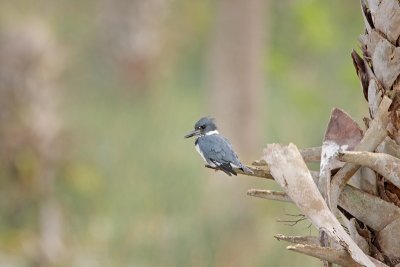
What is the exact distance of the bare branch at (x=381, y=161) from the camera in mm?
1610

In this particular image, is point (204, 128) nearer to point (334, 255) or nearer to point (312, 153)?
point (312, 153)

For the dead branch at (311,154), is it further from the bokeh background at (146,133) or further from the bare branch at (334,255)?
the bokeh background at (146,133)

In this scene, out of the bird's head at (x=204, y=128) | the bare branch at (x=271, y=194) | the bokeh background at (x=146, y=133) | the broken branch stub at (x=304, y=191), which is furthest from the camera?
the bokeh background at (x=146, y=133)

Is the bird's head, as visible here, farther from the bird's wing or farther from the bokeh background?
the bokeh background

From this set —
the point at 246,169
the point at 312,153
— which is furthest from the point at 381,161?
the point at 246,169

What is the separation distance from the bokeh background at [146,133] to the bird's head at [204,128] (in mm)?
4566

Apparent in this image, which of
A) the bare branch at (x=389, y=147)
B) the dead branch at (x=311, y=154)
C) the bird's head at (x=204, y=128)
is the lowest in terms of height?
the bare branch at (x=389, y=147)

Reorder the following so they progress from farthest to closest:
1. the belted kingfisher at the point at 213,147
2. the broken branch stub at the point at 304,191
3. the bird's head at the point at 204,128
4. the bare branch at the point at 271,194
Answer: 1. the bird's head at the point at 204,128
2. the belted kingfisher at the point at 213,147
3. the bare branch at the point at 271,194
4. the broken branch stub at the point at 304,191

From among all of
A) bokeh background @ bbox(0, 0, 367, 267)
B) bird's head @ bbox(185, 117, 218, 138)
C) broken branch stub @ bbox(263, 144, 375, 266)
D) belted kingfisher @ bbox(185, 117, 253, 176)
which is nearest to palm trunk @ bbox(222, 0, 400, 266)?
broken branch stub @ bbox(263, 144, 375, 266)

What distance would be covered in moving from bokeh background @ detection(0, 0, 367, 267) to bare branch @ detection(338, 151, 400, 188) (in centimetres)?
526

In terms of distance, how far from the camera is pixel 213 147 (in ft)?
7.34

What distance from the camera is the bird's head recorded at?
225 centimetres

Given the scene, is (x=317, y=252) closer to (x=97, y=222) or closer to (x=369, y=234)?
(x=369, y=234)

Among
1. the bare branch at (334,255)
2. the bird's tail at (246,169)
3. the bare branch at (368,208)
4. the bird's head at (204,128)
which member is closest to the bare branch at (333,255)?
the bare branch at (334,255)
